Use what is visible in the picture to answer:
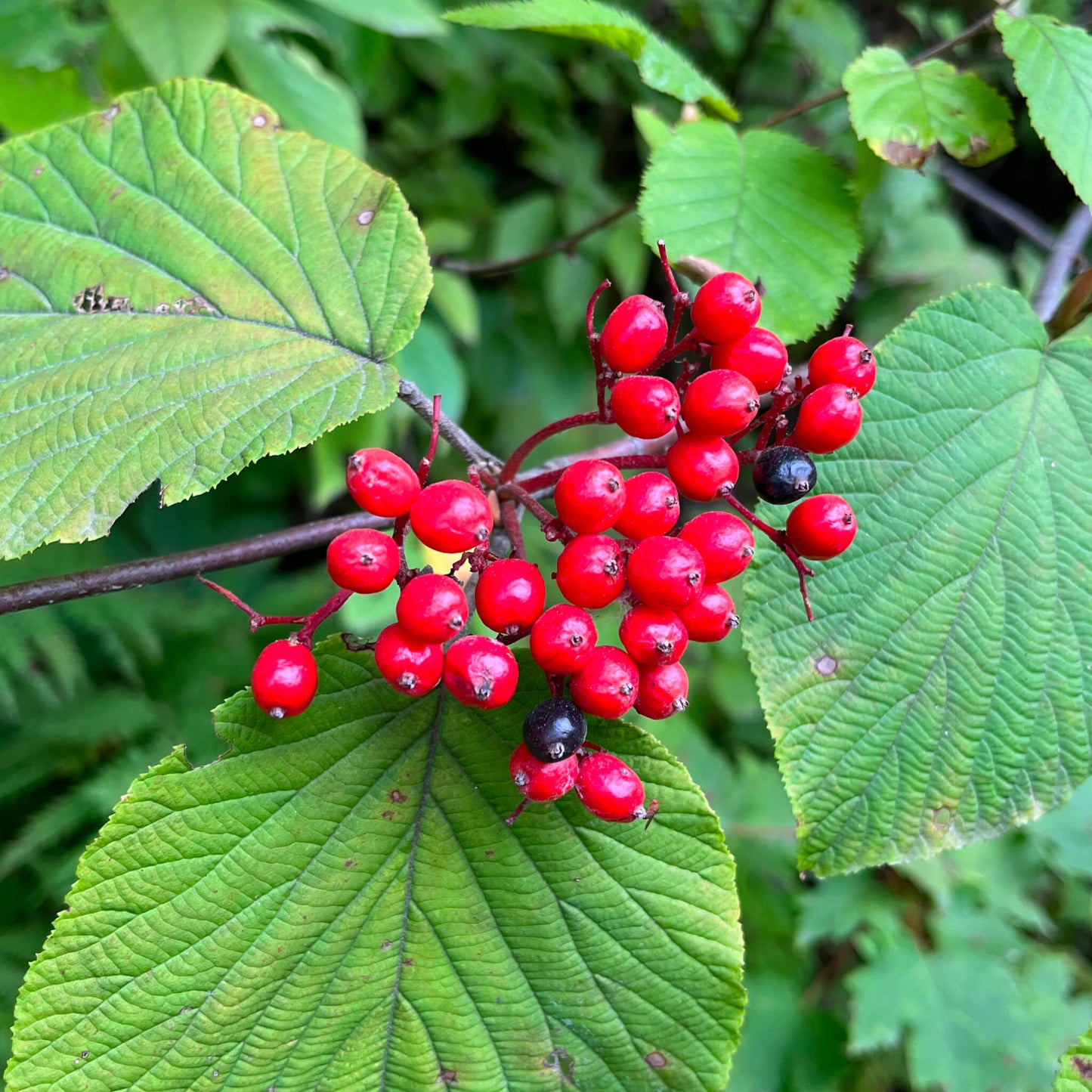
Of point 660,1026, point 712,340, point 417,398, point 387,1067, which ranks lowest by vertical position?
point 387,1067

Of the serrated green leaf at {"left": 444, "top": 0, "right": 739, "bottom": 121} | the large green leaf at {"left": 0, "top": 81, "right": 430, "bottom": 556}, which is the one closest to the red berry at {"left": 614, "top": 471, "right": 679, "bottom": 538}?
the large green leaf at {"left": 0, "top": 81, "right": 430, "bottom": 556}

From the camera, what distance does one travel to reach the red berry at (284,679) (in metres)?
1.18

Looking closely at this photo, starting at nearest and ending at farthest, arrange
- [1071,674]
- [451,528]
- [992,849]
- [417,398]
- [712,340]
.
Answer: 1. [451,528]
2. [712,340]
3. [1071,674]
4. [417,398]
5. [992,849]

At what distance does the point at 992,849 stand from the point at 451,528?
11.6 ft

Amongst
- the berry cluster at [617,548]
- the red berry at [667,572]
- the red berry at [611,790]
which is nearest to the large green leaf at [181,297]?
the berry cluster at [617,548]

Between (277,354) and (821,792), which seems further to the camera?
(277,354)

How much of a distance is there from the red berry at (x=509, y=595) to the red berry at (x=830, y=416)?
1.43ft

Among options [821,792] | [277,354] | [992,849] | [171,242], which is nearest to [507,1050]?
[821,792]

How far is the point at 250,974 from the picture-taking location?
126 cm

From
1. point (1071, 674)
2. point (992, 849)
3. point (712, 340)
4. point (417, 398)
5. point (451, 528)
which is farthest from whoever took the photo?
point (992, 849)

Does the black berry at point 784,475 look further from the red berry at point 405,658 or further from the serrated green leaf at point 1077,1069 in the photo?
the serrated green leaf at point 1077,1069

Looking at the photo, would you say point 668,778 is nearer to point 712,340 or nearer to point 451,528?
point 451,528

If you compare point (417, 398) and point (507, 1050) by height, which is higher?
point (417, 398)

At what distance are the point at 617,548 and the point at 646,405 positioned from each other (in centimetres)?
20
